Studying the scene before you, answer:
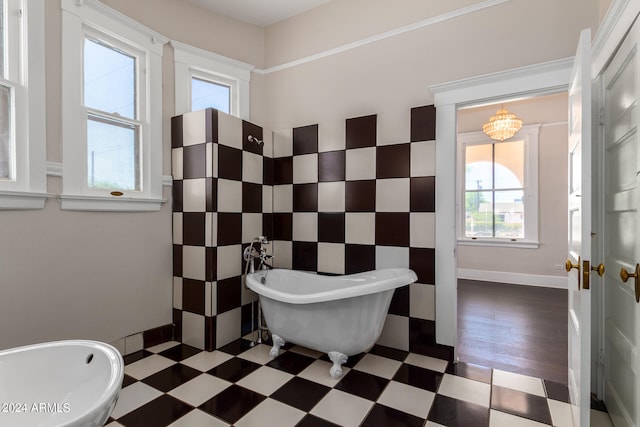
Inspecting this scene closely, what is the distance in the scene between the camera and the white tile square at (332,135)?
105 inches

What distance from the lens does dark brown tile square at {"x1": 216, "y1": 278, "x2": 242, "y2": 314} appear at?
2.43 m

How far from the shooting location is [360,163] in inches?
102

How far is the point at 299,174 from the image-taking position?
2.88m

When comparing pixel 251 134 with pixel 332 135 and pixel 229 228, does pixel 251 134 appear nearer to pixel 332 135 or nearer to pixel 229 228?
pixel 332 135

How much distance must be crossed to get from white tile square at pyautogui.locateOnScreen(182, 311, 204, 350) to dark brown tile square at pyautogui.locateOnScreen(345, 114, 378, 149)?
1852 millimetres

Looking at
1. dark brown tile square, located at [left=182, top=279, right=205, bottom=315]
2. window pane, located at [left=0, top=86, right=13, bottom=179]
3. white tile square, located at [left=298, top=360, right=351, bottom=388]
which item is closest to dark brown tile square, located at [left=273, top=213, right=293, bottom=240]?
dark brown tile square, located at [left=182, top=279, right=205, bottom=315]

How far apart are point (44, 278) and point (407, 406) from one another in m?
2.28

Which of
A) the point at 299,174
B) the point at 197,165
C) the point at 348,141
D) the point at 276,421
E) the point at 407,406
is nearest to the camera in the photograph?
the point at 276,421

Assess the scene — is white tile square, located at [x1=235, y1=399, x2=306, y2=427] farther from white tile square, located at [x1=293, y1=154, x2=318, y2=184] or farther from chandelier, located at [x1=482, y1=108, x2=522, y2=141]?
chandelier, located at [x1=482, y1=108, x2=522, y2=141]

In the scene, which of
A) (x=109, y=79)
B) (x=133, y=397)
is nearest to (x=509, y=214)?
(x=133, y=397)

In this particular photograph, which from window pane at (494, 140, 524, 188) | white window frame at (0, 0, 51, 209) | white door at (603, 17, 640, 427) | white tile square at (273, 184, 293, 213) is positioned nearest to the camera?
white door at (603, 17, 640, 427)

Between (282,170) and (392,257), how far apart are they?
130cm

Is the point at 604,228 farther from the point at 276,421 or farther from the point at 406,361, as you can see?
the point at 276,421

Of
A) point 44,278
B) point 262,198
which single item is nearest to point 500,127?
point 262,198
